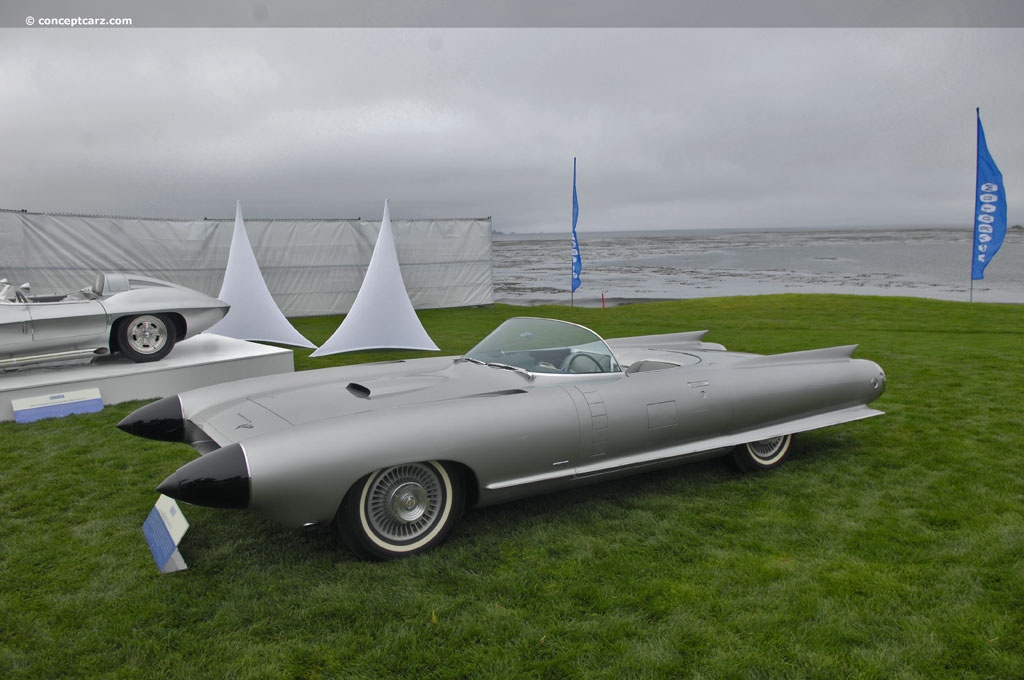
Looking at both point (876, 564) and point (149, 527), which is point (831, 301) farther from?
point (149, 527)

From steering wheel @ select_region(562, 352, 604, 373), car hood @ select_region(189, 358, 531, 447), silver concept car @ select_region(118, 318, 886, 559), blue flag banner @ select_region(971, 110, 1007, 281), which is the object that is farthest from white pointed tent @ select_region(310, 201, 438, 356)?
blue flag banner @ select_region(971, 110, 1007, 281)

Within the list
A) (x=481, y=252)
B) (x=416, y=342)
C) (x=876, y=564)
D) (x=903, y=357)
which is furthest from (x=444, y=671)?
(x=481, y=252)

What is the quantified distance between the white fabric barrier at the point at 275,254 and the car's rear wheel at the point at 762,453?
14293 mm

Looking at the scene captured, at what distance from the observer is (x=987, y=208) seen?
1622 centimetres

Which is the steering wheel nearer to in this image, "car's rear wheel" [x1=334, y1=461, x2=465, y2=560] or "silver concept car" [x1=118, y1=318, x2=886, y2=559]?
"silver concept car" [x1=118, y1=318, x2=886, y2=559]

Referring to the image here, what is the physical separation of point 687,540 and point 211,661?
2.34m

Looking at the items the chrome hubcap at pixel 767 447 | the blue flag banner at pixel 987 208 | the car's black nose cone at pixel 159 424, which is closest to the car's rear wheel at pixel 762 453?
the chrome hubcap at pixel 767 447

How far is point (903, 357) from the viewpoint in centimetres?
930

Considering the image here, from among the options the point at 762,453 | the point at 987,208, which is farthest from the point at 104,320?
the point at 987,208

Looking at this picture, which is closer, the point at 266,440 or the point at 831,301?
the point at 266,440

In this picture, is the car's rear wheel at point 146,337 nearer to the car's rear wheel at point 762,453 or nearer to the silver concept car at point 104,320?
the silver concept car at point 104,320

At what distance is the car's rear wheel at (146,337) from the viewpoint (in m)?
7.34

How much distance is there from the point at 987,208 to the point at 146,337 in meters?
18.9

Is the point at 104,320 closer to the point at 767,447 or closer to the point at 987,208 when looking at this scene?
the point at 767,447
